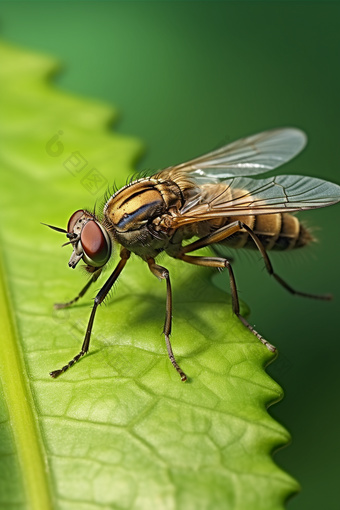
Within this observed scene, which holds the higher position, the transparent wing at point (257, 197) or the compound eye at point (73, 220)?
the compound eye at point (73, 220)

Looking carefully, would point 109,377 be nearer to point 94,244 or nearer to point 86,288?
point 94,244

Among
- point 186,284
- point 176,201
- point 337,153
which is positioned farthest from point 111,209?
point 337,153

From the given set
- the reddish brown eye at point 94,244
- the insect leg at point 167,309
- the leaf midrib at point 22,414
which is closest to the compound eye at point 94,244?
the reddish brown eye at point 94,244

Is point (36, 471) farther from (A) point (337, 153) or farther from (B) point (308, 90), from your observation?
(B) point (308, 90)

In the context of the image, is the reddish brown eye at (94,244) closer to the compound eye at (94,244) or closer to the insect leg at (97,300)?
the compound eye at (94,244)

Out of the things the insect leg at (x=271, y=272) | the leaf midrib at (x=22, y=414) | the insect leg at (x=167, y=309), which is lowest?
the insect leg at (x=271, y=272)

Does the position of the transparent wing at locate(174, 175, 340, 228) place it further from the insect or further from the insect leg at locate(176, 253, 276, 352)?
the insect leg at locate(176, 253, 276, 352)
